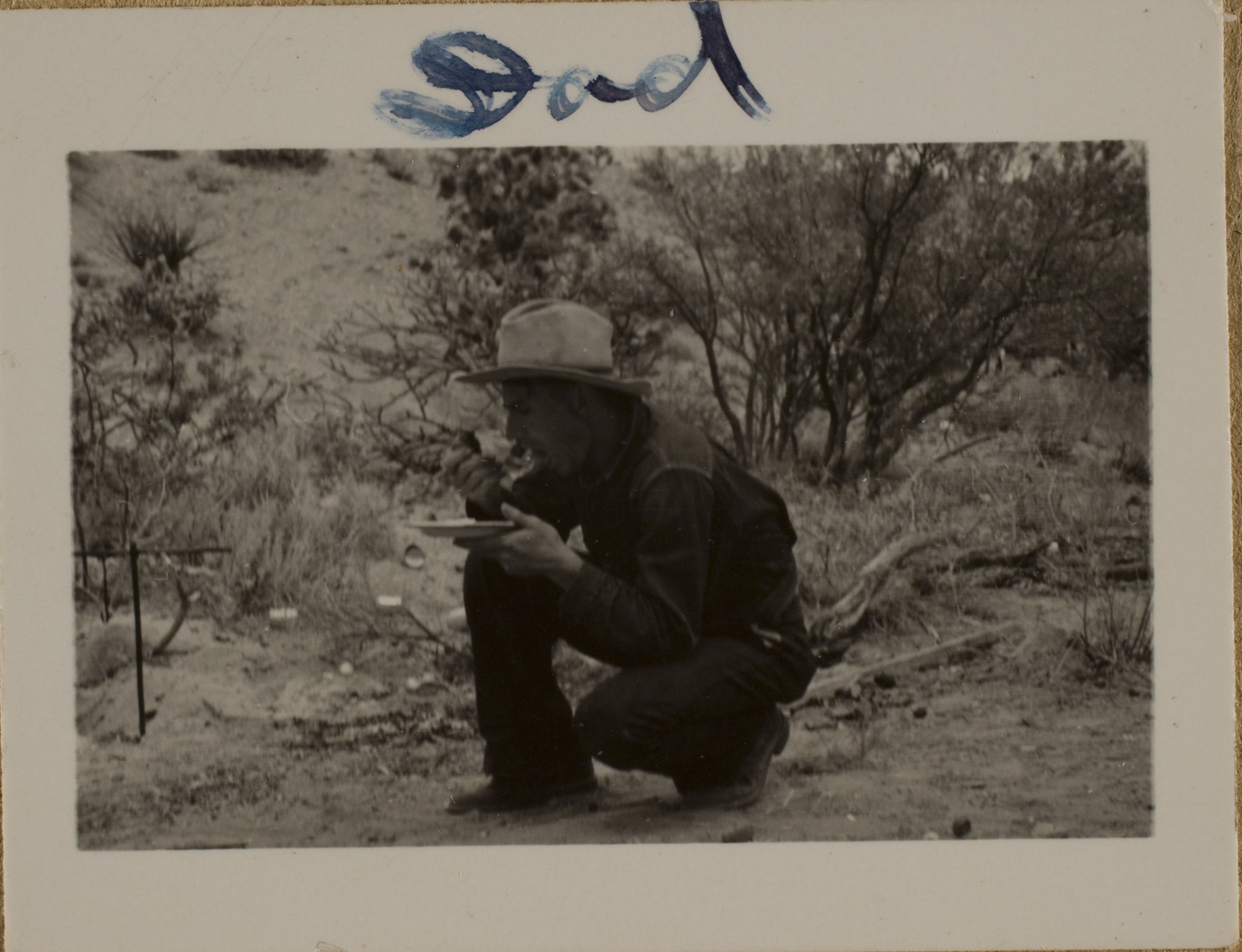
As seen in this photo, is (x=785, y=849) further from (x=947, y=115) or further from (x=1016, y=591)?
(x=947, y=115)

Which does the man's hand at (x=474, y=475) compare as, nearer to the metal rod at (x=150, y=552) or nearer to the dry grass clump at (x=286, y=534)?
the dry grass clump at (x=286, y=534)

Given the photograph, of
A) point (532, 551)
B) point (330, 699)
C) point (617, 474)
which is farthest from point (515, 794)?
point (617, 474)

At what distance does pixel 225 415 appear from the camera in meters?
3.45

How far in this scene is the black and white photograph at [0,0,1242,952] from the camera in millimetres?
3377

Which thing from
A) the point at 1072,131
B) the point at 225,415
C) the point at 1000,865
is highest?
the point at 1072,131

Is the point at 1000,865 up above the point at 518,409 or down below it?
below

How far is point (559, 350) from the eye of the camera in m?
3.36

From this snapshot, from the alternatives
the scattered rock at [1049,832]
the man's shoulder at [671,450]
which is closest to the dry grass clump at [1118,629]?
the scattered rock at [1049,832]

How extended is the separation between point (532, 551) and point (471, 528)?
7.1 inches

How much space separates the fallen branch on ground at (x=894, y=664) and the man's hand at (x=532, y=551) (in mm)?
746

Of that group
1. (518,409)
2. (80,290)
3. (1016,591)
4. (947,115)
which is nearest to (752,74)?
(947,115)

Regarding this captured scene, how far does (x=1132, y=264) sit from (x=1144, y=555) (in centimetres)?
82

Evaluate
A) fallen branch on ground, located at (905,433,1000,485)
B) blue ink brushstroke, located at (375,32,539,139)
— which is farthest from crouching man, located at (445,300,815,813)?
blue ink brushstroke, located at (375,32,539,139)

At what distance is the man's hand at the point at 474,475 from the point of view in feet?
11.1
